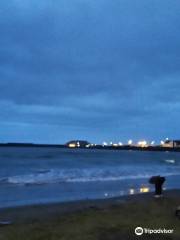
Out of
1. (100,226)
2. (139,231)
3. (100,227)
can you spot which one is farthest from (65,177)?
(139,231)

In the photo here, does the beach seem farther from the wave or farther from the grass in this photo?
the wave

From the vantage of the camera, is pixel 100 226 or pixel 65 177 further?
pixel 65 177

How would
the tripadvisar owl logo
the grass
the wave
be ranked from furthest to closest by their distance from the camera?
the wave, the grass, the tripadvisar owl logo

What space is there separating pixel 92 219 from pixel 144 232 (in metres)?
2.61

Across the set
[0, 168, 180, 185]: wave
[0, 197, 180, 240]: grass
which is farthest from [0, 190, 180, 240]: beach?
[0, 168, 180, 185]: wave

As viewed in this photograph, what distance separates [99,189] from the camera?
28.0 meters

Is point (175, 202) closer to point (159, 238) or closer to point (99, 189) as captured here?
point (159, 238)

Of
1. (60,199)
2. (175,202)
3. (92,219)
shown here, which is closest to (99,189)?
(60,199)

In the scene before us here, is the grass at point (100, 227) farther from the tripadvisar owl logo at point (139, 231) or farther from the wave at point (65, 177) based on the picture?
the wave at point (65, 177)

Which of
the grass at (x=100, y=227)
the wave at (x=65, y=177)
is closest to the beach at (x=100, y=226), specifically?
the grass at (x=100, y=227)

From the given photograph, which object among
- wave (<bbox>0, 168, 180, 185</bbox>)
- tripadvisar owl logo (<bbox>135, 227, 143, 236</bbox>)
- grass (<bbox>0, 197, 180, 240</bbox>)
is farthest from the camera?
wave (<bbox>0, 168, 180, 185</bbox>)

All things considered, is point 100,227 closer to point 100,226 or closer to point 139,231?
point 100,226

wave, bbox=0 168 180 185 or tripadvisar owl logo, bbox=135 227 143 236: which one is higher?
wave, bbox=0 168 180 185

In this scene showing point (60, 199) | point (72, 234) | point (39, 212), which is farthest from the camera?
point (60, 199)
